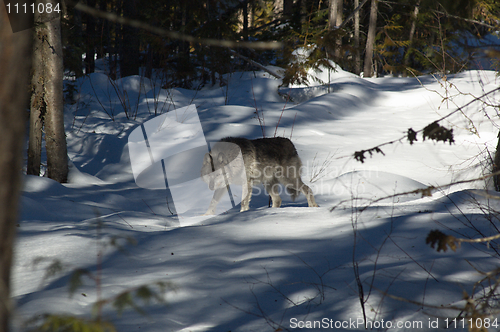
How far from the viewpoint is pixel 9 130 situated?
1014 mm

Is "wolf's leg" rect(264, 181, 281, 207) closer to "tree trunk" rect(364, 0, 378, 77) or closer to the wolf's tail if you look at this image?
the wolf's tail

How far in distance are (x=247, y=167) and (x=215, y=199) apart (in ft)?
2.41

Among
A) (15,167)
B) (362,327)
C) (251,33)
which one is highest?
(251,33)

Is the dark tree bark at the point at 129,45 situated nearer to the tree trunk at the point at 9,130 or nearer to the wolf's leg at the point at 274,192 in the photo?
the wolf's leg at the point at 274,192

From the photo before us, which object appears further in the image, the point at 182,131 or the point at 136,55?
the point at 136,55

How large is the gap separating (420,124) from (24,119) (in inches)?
415

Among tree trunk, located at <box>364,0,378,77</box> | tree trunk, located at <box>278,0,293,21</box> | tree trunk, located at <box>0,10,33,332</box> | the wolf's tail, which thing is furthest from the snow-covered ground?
tree trunk, located at <box>278,0,293,21</box>

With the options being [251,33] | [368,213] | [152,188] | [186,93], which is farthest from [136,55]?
[368,213]

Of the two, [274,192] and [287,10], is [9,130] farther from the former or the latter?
[287,10]

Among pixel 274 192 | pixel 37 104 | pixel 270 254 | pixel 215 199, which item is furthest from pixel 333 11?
pixel 270 254

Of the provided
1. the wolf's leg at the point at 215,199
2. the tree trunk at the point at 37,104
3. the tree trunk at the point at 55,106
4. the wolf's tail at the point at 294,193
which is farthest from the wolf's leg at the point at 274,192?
the tree trunk at the point at 37,104

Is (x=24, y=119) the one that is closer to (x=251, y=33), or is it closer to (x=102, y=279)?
(x=102, y=279)

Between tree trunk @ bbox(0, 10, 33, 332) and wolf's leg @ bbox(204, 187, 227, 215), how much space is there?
443 centimetres

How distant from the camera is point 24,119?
1055 mm
